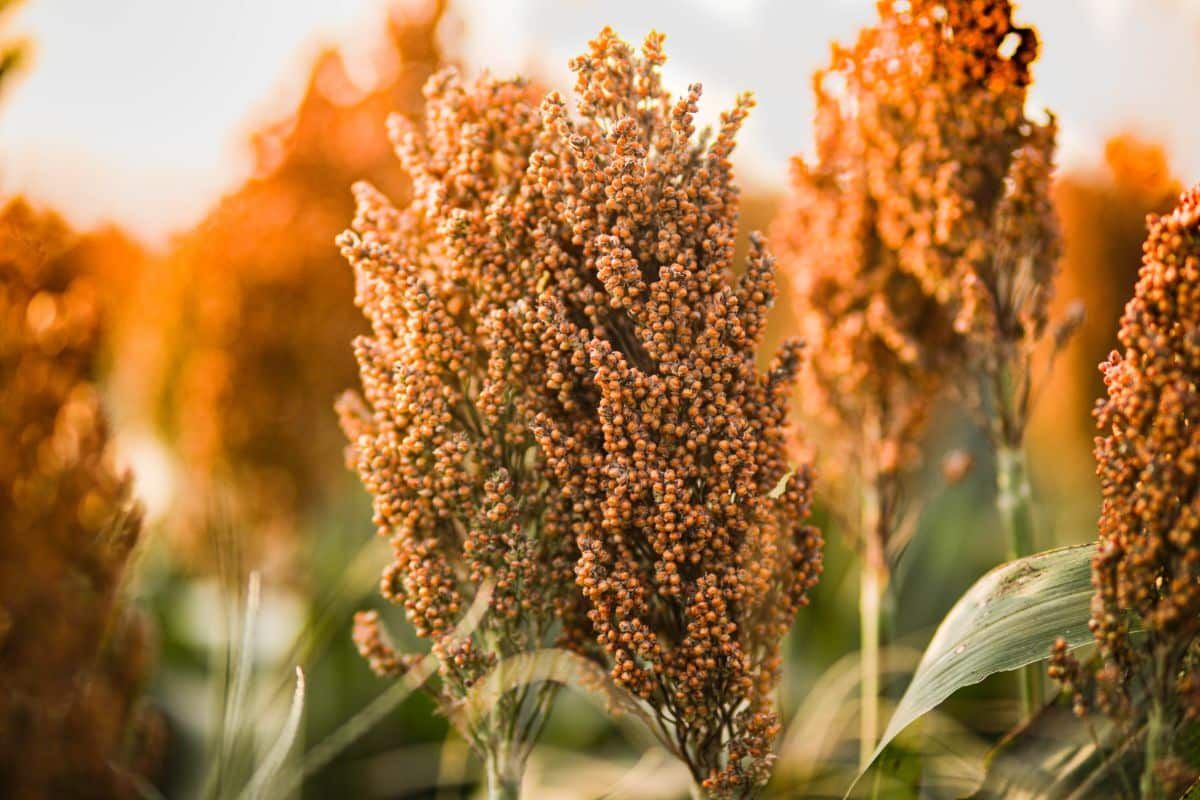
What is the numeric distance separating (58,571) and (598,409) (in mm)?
1060

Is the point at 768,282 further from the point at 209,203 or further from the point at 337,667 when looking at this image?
the point at 209,203

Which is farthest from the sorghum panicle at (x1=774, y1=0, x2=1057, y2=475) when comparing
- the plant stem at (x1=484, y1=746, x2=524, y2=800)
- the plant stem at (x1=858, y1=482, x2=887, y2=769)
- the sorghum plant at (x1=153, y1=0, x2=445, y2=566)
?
the sorghum plant at (x1=153, y1=0, x2=445, y2=566)

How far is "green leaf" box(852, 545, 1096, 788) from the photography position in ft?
5.85

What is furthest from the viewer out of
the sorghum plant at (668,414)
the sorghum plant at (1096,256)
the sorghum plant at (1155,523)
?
the sorghum plant at (1096,256)

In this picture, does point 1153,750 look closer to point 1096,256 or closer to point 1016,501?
point 1016,501

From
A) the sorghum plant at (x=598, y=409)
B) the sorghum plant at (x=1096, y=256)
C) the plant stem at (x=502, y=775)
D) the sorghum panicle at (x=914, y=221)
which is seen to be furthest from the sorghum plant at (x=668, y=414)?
the sorghum plant at (x=1096, y=256)

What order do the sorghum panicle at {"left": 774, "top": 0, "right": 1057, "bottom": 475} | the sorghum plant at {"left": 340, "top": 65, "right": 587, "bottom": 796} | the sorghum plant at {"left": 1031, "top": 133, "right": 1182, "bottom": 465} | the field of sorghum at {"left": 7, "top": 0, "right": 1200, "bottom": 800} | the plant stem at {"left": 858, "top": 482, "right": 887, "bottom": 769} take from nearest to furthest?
the field of sorghum at {"left": 7, "top": 0, "right": 1200, "bottom": 800}
the sorghum plant at {"left": 340, "top": 65, "right": 587, "bottom": 796}
the sorghum panicle at {"left": 774, "top": 0, "right": 1057, "bottom": 475}
the plant stem at {"left": 858, "top": 482, "right": 887, "bottom": 769}
the sorghum plant at {"left": 1031, "top": 133, "right": 1182, "bottom": 465}

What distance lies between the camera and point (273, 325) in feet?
14.6

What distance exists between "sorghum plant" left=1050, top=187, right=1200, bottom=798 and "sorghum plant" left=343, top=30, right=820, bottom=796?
55 centimetres

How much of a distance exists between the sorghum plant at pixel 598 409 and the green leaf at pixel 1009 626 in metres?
0.34

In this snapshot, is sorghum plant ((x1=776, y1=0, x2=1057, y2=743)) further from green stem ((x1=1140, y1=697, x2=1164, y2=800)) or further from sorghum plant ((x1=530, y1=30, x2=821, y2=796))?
green stem ((x1=1140, y1=697, x2=1164, y2=800))

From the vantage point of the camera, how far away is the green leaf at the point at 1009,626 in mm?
1783

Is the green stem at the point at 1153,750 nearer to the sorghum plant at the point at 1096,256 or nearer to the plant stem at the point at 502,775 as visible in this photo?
the plant stem at the point at 502,775

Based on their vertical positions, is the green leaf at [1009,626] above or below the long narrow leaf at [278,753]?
above
